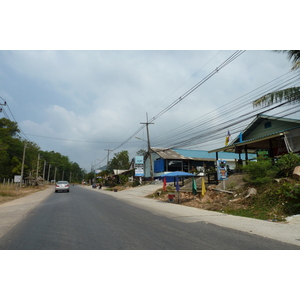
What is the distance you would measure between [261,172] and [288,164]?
56.2 inches

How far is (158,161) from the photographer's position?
3953 cm

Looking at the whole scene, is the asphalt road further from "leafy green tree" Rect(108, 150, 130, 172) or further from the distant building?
"leafy green tree" Rect(108, 150, 130, 172)

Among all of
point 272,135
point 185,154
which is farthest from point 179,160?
point 272,135

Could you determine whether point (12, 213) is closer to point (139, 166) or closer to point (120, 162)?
point (139, 166)

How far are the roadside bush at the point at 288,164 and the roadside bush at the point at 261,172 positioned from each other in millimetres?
298

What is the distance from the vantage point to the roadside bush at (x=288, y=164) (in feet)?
42.6

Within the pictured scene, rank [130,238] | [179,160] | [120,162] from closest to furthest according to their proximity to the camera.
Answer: [130,238] → [179,160] → [120,162]

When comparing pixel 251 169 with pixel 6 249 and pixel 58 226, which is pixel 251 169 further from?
pixel 6 249

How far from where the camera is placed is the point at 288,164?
1318 cm

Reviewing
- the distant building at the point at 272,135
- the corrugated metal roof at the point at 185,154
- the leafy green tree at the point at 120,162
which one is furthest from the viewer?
the leafy green tree at the point at 120,162

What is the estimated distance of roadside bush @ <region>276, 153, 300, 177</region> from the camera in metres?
13.0

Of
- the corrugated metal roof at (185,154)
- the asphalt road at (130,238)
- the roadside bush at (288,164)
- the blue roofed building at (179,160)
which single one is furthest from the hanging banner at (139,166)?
the asphalt road at (130,238)

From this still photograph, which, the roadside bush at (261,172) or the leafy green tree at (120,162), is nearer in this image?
the roadside bush at (261,172)

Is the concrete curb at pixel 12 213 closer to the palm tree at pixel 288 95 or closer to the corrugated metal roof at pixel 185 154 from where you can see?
the palm tree at pixel 288 95
